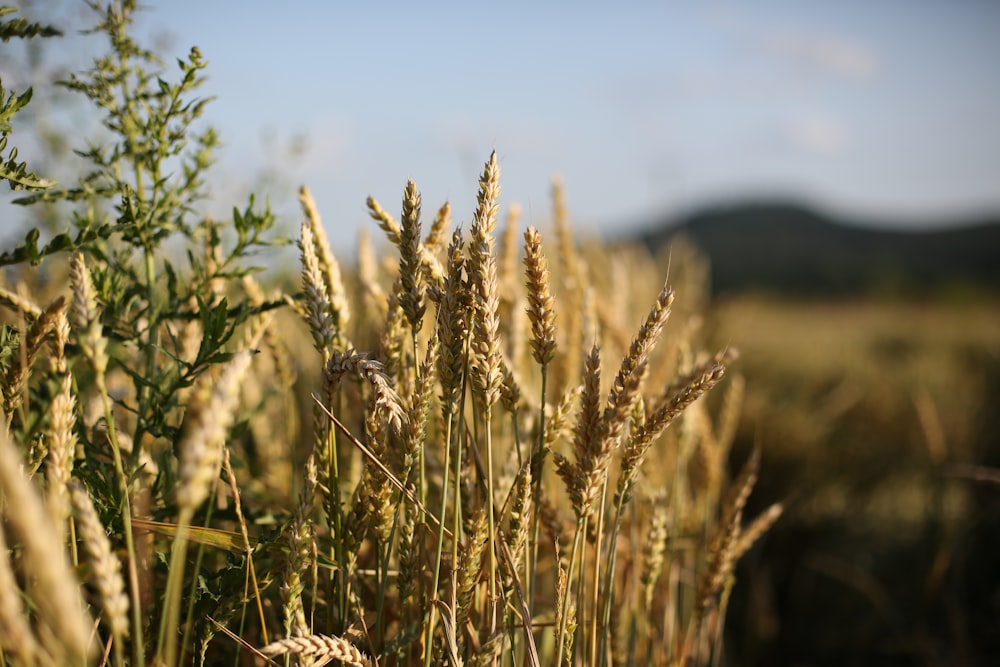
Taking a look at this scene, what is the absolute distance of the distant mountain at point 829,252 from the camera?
26769 mm

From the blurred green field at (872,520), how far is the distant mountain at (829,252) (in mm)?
12832

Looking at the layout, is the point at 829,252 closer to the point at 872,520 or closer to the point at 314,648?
the point at 872,520

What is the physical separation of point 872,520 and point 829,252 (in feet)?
119

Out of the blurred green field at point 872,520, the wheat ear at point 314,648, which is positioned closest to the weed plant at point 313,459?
the wheat ear at point 314,648

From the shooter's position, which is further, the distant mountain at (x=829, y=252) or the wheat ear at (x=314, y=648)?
the distant mountain at (x=829, y=252)

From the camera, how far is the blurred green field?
9.10 feet

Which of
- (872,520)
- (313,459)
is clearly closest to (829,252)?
(872,520)

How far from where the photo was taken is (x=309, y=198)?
46.6 inches

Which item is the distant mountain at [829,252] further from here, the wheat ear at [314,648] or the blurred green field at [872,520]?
the wheat ear at [314,648]

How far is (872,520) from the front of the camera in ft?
12.8

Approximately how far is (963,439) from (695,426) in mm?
2658

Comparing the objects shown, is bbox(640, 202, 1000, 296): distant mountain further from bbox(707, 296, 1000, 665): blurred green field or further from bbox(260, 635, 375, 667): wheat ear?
bbox(260, 635, 375, 667): wheat ear

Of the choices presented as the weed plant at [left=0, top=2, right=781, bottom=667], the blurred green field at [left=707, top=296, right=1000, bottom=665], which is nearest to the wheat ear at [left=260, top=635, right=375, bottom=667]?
the weed plant at [left=0, top=2, right=781, bottom=667]

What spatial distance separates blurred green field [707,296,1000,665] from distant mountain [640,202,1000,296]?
12832 millimetres
